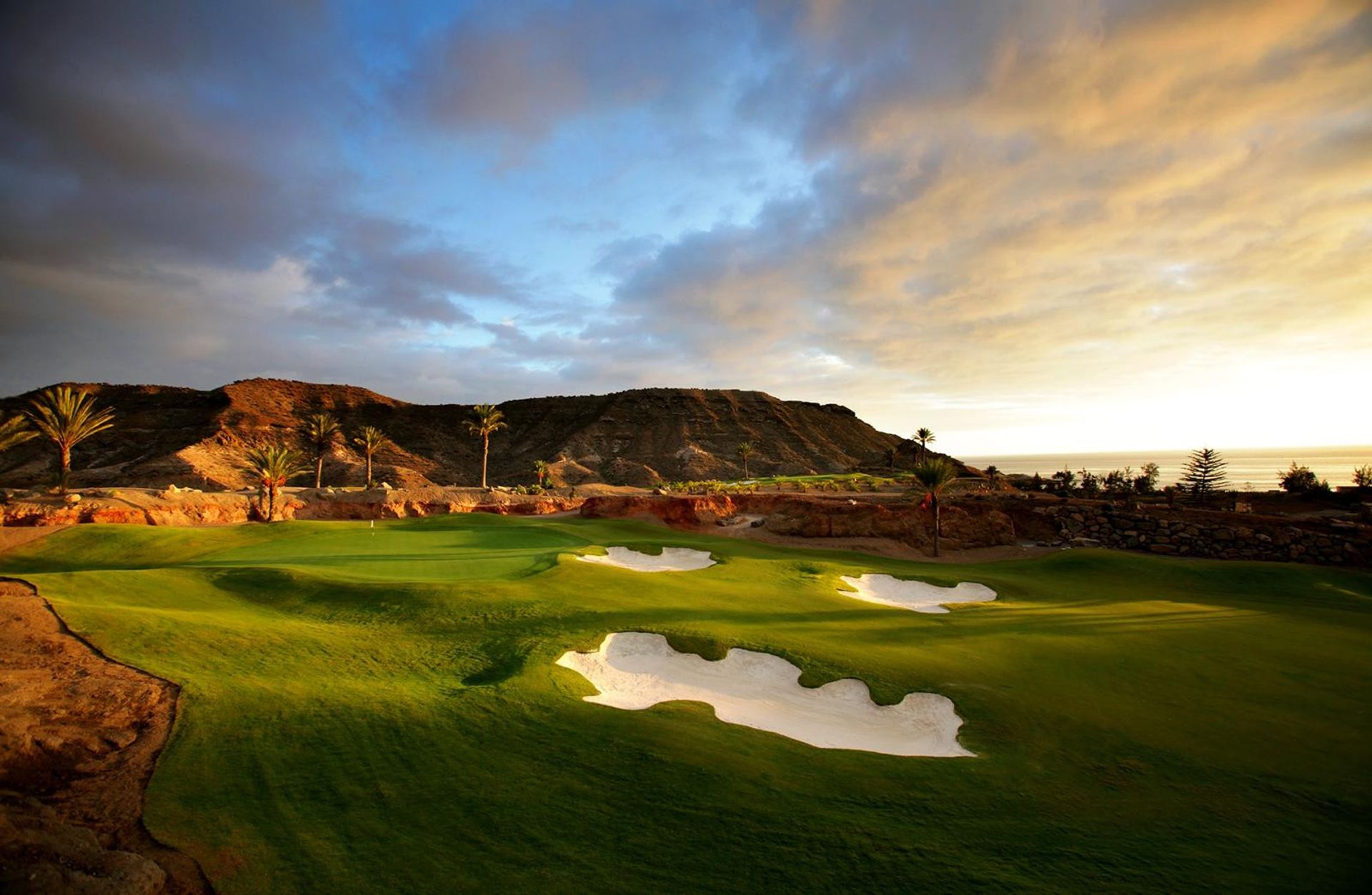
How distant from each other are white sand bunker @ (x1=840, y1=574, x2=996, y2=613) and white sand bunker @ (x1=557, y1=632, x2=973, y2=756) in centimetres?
894

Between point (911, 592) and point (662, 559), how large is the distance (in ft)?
31.5

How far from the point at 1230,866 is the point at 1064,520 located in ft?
109

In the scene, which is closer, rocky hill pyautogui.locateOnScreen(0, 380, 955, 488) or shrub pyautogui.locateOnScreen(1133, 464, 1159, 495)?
shrub pyautogui.locateOnScreen(1133, 464, 1159, 495)

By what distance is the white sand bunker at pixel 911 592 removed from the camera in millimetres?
20203

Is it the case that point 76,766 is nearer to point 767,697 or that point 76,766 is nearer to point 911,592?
point 767,697

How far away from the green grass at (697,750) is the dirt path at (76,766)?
0.25 metres

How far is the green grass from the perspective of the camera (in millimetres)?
5422

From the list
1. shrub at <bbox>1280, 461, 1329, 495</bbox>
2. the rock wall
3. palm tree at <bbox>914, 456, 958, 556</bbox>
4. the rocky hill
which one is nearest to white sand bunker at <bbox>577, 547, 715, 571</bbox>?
palm tree at <bbox>914, 456, 958, 556</bbox>

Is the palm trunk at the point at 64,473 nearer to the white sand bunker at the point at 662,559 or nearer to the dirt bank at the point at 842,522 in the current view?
the dirt bank at the point at 842,522

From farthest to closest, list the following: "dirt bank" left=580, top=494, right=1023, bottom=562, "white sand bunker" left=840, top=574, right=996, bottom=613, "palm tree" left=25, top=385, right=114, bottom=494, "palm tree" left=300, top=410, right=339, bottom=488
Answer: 1. "palm tree" left=300, top=410, right=339, bottom=488
2. "palm tree" left=25, top=385, right=114, bottom=494
3. "dirt bank" left=580, top=494, right=1023, bottom=562
4. "white sand bunker" left=840, top=574, right=996, bottom=613

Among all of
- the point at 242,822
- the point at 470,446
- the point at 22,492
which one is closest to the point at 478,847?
the point at 242,822

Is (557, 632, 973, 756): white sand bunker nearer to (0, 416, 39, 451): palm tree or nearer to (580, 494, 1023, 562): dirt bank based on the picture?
(580, 494, 1023, 562): dirt bank

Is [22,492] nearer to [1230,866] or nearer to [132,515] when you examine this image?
[132,515]

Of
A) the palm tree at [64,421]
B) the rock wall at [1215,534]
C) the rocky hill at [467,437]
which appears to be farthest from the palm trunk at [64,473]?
the rock wall at [1215,534]
